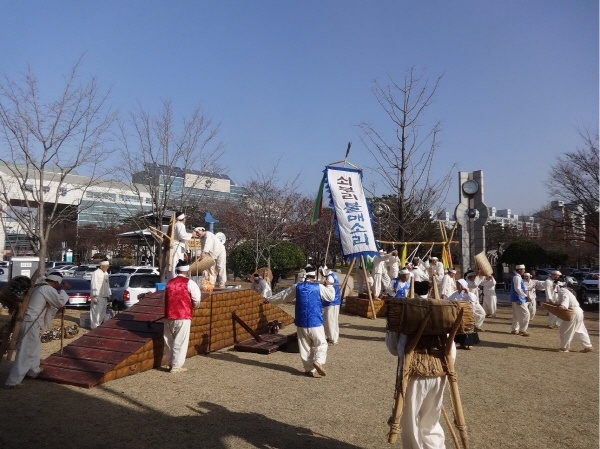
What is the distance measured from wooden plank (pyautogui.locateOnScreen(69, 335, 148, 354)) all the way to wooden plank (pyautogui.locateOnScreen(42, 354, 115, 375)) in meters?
0.35

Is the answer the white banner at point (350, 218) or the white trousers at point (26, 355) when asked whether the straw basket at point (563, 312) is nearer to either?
the white banner at point (350, 218)

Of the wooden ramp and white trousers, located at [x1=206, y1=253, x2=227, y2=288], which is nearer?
the wooden ramp

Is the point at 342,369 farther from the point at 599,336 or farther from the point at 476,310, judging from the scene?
the point at 599,336

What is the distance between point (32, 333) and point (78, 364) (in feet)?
2.66

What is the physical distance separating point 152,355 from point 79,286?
401 inches

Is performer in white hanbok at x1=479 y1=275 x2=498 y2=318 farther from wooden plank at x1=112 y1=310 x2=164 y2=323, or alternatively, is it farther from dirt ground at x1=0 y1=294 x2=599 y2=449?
wooden plank at x1=112 y1=310 x2=164 y2=323

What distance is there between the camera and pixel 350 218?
13719mm

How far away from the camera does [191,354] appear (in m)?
8.88

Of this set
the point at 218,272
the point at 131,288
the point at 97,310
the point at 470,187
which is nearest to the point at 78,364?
the point at 218,272

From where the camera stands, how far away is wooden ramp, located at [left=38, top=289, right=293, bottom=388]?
7.12 m

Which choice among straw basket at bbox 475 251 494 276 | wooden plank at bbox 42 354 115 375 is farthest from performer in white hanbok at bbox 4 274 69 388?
straw basket at bbox 475 251 494 276

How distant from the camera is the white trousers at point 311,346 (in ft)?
25.7

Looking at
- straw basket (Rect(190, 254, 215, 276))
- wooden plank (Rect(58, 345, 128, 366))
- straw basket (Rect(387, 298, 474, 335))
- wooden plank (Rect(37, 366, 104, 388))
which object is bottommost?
wooden plank (Rect(37, 366, 104, 388))

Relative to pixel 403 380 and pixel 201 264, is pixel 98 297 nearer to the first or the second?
pixel 201 264
